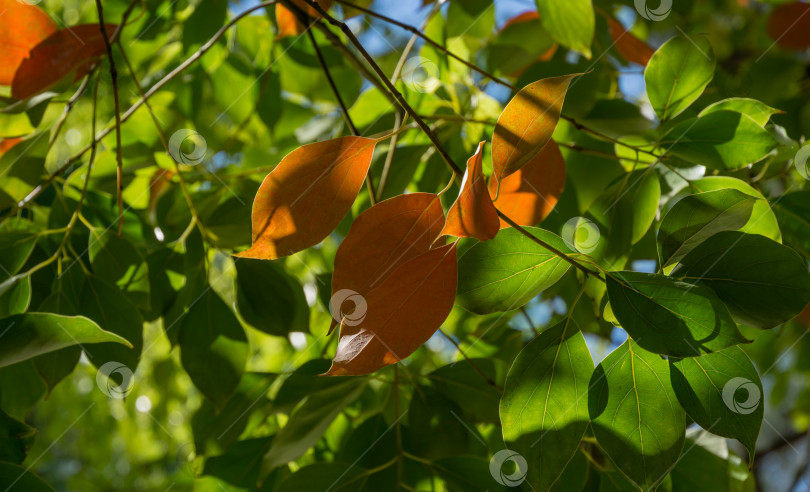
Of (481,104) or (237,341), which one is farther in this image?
(481,104)

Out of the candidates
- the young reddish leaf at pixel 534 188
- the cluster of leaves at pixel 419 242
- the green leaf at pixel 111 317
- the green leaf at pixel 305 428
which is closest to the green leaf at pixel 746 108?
the cluster of leaves at pixel 419 242

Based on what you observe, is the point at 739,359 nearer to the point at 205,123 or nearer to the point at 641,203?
the point at 641,203

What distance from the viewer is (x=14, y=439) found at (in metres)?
0.43

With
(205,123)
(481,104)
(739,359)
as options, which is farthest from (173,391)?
(739,359)

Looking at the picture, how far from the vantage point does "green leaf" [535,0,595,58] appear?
1.95 feet

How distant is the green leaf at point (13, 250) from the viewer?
532 millimetres

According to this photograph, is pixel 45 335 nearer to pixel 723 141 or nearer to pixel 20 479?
pixel 20 479

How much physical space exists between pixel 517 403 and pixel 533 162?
178 millimetres

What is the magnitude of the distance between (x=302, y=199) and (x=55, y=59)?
338 mm

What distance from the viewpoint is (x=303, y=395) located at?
0.55m

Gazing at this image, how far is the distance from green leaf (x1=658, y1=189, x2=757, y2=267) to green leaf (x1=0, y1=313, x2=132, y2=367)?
0.31 metres

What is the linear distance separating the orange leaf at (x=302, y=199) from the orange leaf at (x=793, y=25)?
0.79 meters

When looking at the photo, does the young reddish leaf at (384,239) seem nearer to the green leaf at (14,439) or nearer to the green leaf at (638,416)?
the green leaf at (638,416)

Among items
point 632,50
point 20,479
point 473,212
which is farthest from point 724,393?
point 632,50
